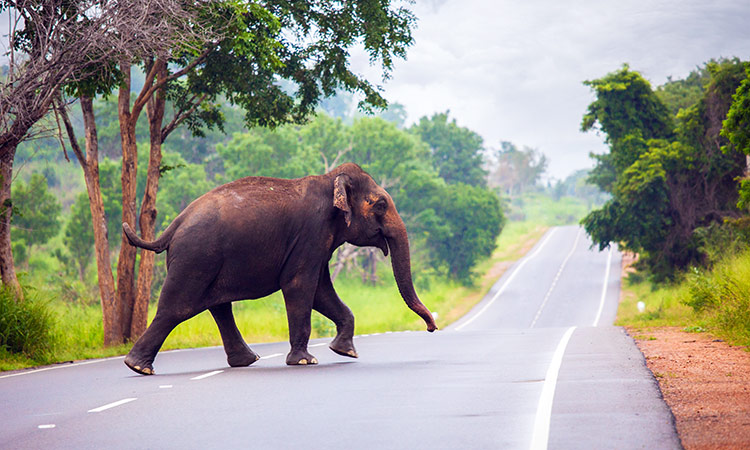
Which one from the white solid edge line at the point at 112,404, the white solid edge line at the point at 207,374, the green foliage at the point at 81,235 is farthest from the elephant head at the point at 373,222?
the green foliage at the point at 81,235

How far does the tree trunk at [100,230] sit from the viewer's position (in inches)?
755

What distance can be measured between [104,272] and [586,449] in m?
15.7

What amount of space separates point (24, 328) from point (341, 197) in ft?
19.7

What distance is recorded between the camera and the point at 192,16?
16922 millimetres

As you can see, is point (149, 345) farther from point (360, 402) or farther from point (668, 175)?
point (668, 175)

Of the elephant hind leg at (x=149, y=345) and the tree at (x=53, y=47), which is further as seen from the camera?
the tree at (x=53, y=47)

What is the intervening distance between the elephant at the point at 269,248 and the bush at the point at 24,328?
344cm

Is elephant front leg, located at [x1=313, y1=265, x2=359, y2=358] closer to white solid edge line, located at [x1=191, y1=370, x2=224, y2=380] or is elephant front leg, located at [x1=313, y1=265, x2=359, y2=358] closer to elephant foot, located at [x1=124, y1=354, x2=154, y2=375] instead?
white solid edge line, located at [x1=191, y1=370, x2=224, y2=380]

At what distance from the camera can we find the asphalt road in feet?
21.4

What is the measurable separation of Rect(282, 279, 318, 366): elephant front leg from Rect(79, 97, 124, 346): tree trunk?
8.09 m

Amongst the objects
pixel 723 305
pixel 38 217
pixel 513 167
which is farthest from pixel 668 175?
pixel 513 167

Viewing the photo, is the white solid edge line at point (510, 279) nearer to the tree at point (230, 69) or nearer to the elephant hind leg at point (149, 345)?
the tree at point (230, 69)

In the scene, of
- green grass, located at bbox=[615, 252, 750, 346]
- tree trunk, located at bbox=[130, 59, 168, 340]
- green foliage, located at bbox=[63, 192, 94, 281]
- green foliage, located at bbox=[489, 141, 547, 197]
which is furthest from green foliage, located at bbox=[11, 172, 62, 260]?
green foliage, located at bbox=[489, 141, 547, 197]

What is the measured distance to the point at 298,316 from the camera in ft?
39.9
